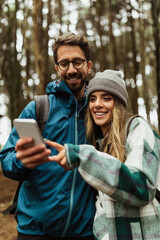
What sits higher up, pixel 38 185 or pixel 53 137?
pixel 53 137

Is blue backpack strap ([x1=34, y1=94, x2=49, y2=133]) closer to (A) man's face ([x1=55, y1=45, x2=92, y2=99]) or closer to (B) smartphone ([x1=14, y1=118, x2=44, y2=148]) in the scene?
(A) man's face ([x1=55, y1=45, x2=92, y2=99])

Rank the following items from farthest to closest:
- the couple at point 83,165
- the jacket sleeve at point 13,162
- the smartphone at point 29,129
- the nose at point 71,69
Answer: the nose at point 71,69 < the jacket sleeve at point 13,162 < the couple at point 83,165 < the smartphone at point 29,129

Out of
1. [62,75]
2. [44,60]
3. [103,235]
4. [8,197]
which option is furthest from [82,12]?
[103,235]

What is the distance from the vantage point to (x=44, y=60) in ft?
18.0

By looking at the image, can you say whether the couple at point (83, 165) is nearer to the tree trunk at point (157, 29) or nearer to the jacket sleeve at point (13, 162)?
the jacket sleeve at point (13, 162)

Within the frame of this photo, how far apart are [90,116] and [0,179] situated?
6.91 meters

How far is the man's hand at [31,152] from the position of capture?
1395 millimetres

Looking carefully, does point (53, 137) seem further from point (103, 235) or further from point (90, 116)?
point (103, 235)

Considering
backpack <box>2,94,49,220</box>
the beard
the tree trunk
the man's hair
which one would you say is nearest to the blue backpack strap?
backpack <box>2,94,49,220</box>

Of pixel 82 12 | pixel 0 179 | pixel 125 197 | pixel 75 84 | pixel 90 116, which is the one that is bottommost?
pixel 0 179

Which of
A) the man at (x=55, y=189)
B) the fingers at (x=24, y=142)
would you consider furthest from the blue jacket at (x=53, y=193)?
the fingers at (x=24, y=142)

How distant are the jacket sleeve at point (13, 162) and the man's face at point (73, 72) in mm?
429

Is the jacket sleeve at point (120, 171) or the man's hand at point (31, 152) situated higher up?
the man's hand at point (31, 152)

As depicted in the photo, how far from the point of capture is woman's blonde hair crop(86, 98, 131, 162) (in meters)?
1.88
